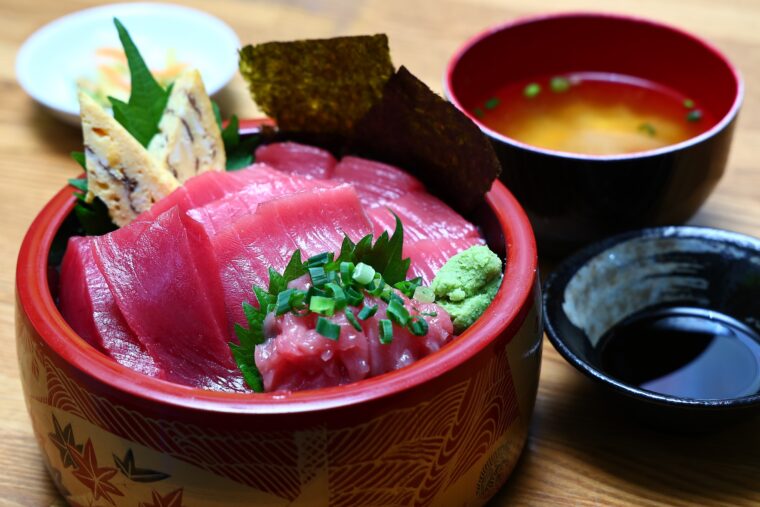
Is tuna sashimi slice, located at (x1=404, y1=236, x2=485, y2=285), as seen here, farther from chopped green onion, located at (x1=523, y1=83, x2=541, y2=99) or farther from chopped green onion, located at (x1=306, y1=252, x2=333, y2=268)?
chopped green onion, located at (x1=523, y1=83, x2=541, y2=99)

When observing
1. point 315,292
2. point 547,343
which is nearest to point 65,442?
point 315,292

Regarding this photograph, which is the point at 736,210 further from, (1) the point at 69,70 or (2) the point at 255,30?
(1) the point at 69,70

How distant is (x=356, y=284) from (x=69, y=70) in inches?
59.7

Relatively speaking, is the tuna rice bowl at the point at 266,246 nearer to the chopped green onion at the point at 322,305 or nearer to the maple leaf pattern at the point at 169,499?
the chopped green onion at the point at 322,305

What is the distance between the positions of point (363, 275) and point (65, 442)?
17.7 inches

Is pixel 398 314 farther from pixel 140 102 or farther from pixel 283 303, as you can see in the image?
pixel 140 102

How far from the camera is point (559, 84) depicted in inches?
83.0

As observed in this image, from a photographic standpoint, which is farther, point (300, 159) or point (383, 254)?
point (300, 159)

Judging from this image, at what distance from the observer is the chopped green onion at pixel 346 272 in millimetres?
1197

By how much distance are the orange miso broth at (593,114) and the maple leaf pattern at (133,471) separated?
1.10 m

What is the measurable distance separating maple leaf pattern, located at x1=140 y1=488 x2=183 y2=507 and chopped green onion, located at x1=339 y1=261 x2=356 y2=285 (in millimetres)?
325

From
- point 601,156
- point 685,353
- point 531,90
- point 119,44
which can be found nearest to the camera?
point 685,353

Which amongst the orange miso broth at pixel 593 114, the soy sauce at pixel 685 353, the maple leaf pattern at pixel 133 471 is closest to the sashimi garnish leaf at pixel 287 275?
the maple leaf pattern at pixel 133 471

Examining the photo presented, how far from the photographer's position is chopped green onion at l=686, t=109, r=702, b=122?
200cm
